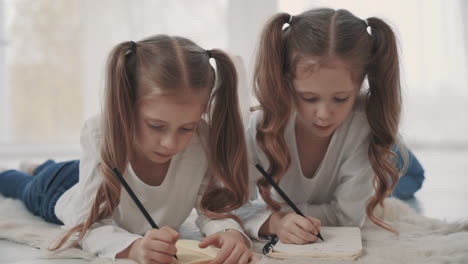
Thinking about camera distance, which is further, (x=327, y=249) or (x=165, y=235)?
(x=327, y=249)

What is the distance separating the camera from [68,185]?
160cm

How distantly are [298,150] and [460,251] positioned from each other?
45 cm

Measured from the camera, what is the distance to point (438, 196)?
75.0 inches

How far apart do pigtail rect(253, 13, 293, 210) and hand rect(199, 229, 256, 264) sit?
0.25 m

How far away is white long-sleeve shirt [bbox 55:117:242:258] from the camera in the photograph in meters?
1.15

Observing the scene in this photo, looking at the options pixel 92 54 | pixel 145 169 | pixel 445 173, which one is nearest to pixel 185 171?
pixel 145 169

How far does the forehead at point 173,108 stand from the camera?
1.13 metres

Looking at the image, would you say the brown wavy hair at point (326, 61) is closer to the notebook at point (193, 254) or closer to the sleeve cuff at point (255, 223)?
the sleeve cuff at point (255, 223)

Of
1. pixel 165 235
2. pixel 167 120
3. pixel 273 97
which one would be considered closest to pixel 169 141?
pixel 167 120

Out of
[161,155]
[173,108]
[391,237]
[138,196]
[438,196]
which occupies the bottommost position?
[438,196]

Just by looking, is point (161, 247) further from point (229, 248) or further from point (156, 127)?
point (156, 127)

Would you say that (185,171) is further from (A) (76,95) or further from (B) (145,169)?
(A) (76,95)

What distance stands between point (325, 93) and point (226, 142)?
0.74ft

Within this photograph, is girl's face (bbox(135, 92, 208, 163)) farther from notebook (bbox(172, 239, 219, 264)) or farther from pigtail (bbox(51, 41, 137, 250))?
notebook (bbox(172, 239, 219, 264))
